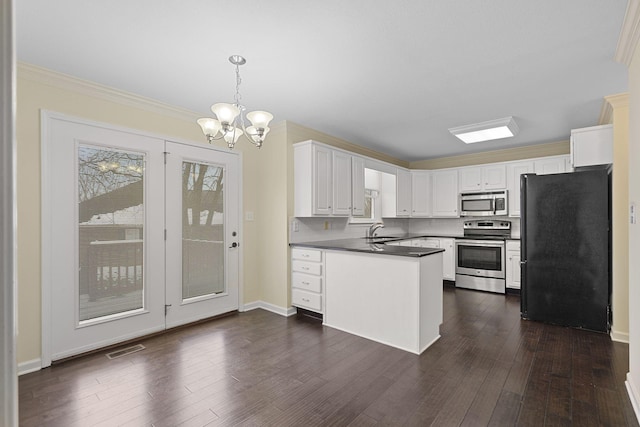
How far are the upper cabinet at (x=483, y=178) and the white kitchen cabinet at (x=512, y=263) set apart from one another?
1.01m

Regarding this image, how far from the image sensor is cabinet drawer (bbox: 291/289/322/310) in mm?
3771

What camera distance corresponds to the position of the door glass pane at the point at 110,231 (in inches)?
113

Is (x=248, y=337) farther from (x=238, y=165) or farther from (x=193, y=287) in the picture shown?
(x=238, y=165)

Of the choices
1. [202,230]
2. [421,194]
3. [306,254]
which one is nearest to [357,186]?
[306,254]

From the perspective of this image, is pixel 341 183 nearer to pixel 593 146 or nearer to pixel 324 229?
pixel 324 229

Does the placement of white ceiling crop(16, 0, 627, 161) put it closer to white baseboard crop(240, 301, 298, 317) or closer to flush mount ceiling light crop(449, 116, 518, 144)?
flush mount ceiling light crop(449, 116, 518, 144)

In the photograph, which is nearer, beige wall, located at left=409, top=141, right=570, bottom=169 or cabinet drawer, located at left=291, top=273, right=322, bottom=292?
cabinet drawer, located at left=291, top=273, right=322, bottom=292

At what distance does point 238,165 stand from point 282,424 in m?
3.00

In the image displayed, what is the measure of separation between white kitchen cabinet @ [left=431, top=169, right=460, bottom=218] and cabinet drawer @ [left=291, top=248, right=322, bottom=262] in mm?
3291

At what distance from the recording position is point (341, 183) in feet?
14.4

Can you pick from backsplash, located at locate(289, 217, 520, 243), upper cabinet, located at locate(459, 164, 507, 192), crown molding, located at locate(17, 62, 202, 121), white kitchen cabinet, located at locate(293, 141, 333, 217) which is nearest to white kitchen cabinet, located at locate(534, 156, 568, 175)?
upper cabinet, located at locate(459, 164, 507, 192)

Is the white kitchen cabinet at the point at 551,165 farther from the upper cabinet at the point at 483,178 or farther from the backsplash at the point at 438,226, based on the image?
the backsplash at the point at 438,226

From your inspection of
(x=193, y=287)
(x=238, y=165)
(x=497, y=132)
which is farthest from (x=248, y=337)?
(x=497, y=132)

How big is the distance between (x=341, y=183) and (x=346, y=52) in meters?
2.18
